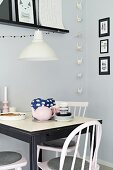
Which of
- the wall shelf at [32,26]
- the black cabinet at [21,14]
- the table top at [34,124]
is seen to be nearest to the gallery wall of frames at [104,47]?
the wall shelf at [32,26]

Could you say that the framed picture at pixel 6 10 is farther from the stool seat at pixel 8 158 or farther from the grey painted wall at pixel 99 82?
the stool seat at pixel 8 158

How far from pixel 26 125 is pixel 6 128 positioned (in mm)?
170

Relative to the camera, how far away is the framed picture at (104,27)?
309 cm

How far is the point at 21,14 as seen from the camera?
8.87 feet

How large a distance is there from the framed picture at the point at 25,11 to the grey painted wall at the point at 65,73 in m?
0.11

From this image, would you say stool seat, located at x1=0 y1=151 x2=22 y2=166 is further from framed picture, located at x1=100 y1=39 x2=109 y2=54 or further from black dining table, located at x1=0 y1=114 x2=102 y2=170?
framed picture, located at x1=100 y1=39 x2=109 y2=54

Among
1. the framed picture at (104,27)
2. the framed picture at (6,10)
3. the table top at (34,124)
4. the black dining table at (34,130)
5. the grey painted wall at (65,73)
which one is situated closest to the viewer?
the black dining table at (34,130)

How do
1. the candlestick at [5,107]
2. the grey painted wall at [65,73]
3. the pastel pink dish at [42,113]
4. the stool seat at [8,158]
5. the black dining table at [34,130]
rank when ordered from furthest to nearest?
the grey painted wall at [65,73] < the candlestick at [5,107] < the pastel pink dish at [42,113] < the stool seat at [8,158] < the black dining table at [34,130]

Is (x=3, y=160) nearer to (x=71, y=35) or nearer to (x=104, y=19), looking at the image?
(x=71, y=35)

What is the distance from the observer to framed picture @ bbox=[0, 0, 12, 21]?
2.55m

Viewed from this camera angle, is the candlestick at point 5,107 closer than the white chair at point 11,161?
No

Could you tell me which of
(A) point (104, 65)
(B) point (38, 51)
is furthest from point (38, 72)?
(A) point (104, 65)

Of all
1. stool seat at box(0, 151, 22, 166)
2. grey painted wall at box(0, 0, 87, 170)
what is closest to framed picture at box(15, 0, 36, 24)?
grey painted wall at box(0, 0, 87, 170)

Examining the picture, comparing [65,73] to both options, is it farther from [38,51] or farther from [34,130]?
[34,130]
